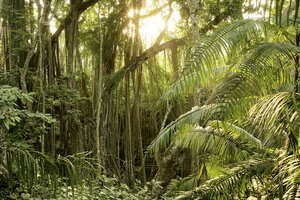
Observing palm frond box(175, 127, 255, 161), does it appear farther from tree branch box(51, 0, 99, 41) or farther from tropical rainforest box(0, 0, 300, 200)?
tree branch box(51, 0, 99, 41)

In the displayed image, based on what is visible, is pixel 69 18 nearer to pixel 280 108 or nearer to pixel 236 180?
pixel 236 180

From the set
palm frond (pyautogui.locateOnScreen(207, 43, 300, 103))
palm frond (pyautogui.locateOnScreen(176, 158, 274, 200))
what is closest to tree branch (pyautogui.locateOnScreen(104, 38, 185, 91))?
palm frond (pyautogui.locateOnScreen(176, 158, 274, 200))

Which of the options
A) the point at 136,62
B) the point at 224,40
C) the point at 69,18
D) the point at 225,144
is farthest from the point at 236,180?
the point at 69,18

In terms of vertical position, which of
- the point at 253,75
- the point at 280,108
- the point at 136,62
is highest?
the point at 136,62

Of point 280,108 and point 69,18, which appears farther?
point 69,18

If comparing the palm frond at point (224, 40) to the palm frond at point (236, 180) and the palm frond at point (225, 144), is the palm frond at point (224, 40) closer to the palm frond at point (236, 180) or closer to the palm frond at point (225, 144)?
the palm frond at point (236, 180)

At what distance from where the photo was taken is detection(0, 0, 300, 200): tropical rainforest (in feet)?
5.18

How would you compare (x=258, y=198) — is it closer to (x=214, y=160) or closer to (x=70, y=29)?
(x=214, y=160)

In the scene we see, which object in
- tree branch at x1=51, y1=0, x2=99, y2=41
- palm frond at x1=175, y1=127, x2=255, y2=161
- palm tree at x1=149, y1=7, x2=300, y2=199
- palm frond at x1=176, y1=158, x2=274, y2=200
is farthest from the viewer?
tree branch at x1=51, y1=0, x2=99, y2=41

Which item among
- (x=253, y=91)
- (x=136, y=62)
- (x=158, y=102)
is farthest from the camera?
(x=136, y=62)

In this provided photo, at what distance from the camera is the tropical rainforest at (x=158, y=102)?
5.18 ft

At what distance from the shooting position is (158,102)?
2057mm

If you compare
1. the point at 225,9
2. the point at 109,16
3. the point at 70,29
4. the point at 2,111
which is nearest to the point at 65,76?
the point at 70,29

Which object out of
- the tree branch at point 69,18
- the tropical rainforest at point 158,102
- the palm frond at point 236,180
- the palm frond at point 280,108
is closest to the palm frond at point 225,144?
the tropical rainforest at point 158,102
